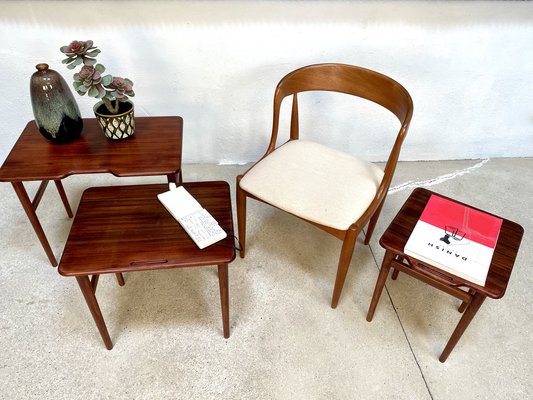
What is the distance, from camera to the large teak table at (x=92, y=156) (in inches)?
50.3

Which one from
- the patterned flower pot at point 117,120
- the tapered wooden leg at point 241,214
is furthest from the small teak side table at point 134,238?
the patterned flower pot at point 117,120

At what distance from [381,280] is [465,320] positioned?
27 cm

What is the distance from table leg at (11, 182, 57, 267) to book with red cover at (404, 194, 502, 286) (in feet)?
Result: 4.29

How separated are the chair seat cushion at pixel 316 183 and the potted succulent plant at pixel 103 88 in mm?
487

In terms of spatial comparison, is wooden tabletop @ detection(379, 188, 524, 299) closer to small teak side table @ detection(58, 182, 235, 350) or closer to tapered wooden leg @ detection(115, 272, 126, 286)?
small teak side table @ detection(58, 182, 235, 350)

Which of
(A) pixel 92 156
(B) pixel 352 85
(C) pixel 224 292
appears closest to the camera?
(C) pixel 224 292

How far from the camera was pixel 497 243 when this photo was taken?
3.84 ft

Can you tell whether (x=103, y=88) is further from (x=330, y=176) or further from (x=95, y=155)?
(x=330, y=176)

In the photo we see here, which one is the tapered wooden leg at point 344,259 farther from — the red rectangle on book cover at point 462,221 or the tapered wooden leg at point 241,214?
the tapered wooden leg at point 241,214

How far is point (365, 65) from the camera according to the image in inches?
72.7

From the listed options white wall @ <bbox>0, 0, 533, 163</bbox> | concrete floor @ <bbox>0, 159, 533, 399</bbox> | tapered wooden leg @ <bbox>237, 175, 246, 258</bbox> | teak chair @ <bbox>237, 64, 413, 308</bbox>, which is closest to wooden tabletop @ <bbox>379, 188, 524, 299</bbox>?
teak chair @ <bbox>237, 64, 413, 308</bbox>

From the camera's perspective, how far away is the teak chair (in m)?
1.26

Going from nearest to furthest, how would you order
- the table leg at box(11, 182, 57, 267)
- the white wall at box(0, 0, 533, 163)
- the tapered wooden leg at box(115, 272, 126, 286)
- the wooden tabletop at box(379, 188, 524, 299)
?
the wooden tabletop at box(379, 188, 524, 299) → the table leg at box(11, 182, 57, 267) → the tapered wooden leg at box(115, 272, 126, 286) → the white wall at box(0, 0, 533, 163)

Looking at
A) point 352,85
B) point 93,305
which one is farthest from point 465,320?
point 93,305
